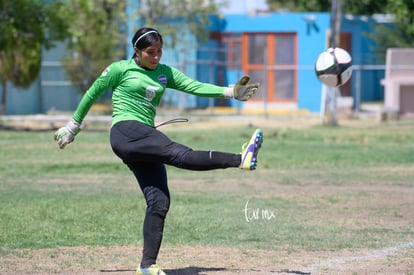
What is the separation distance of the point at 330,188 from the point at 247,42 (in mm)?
25806

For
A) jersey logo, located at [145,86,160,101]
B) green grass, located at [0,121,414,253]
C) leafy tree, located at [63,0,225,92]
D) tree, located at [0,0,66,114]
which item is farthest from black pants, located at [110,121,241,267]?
leafy tree, located at [63,0,225,92]

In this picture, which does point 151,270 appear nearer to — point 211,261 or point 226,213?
point 211,261

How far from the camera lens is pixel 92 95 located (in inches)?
306

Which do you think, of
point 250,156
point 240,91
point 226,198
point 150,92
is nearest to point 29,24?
point 226,198

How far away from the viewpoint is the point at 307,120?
32.6 m

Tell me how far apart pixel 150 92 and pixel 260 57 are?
32.2 m

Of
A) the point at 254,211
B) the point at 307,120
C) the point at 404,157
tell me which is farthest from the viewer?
the point at 307,120

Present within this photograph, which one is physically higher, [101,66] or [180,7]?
[180,7]

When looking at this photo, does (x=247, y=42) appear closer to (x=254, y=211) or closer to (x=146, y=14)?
(x=146, y=14)

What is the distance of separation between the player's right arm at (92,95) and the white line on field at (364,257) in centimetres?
234

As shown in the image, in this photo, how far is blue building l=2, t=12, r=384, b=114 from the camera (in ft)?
127

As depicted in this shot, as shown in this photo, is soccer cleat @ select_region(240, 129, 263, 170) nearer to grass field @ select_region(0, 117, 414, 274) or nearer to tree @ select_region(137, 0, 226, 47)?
grass field @ select_region(0, 117, 414, 274)

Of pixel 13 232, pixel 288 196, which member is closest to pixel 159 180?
pixel 13 232

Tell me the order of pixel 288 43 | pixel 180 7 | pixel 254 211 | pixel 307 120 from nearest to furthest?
1. pixel 254 211
2. pixel 307 120
3. pixel 180 7
4. pixel 288 43
